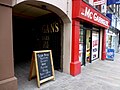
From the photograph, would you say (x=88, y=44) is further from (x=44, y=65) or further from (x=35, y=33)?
(x=44, y=65)

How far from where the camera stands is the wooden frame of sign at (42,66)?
14.1ft

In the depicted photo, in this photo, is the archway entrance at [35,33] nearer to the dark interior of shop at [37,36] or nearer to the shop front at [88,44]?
the dark interior of shop at [37,36]

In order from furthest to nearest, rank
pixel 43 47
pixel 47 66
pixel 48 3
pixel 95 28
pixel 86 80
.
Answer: pixel 95 28, pixel 43 47, pixel 86 80, pixel 47 66, pixel 48 3

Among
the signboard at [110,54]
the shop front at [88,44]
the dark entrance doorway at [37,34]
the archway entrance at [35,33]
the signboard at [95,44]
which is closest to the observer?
the archway entrance at [35,33]

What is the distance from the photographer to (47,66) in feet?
15.4

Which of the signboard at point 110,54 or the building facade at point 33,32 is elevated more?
the building facade at point 33,32

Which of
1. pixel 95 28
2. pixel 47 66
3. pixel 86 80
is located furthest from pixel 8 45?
pixel 95 28

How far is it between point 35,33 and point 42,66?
3965mm

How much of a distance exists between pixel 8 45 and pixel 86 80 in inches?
131

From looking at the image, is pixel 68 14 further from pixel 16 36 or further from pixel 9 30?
pixel 16 36

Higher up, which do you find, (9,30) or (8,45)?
(9,30)

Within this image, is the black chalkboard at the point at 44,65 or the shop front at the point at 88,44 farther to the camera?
the shop front at the point at 88,44

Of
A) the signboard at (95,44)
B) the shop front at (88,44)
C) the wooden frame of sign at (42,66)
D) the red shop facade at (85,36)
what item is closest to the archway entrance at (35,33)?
the red shop facade at (85,36)

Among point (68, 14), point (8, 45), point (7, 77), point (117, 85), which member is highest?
point (68, 14)
